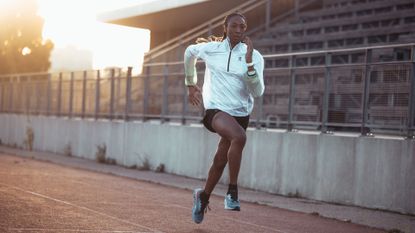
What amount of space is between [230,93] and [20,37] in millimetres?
46036

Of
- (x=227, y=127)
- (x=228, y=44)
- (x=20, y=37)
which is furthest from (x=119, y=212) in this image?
(x=20, y=37)

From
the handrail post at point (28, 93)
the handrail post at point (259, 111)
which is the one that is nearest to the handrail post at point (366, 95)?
the handrail post at point (259, 111)

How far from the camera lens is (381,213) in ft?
37.8

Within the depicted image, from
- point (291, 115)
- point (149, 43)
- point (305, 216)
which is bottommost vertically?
→ point (305, 216)

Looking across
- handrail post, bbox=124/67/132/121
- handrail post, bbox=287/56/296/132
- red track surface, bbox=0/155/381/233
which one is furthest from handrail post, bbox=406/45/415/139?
handrail post, bbox=124/67/132/121

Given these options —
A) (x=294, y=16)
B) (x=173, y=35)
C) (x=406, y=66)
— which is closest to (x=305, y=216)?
(x=406, y=66)

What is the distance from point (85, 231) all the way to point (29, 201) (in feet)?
9.05

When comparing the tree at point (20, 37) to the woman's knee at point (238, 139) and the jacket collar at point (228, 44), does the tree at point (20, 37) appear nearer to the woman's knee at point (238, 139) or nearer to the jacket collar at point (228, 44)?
Answer: the jacket collar at point (228, 44)

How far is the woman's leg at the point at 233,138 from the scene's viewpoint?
8023 mm

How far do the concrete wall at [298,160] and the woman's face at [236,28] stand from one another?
444 centimetres

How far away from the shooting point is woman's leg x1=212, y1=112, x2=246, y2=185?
802 cm

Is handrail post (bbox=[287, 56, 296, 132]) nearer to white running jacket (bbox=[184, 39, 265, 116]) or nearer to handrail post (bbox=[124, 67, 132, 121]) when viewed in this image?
white running jacket (bbox=[184, 39, 265, 116])

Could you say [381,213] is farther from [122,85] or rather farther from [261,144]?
[122,85]

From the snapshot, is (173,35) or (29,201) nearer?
(29,201)
